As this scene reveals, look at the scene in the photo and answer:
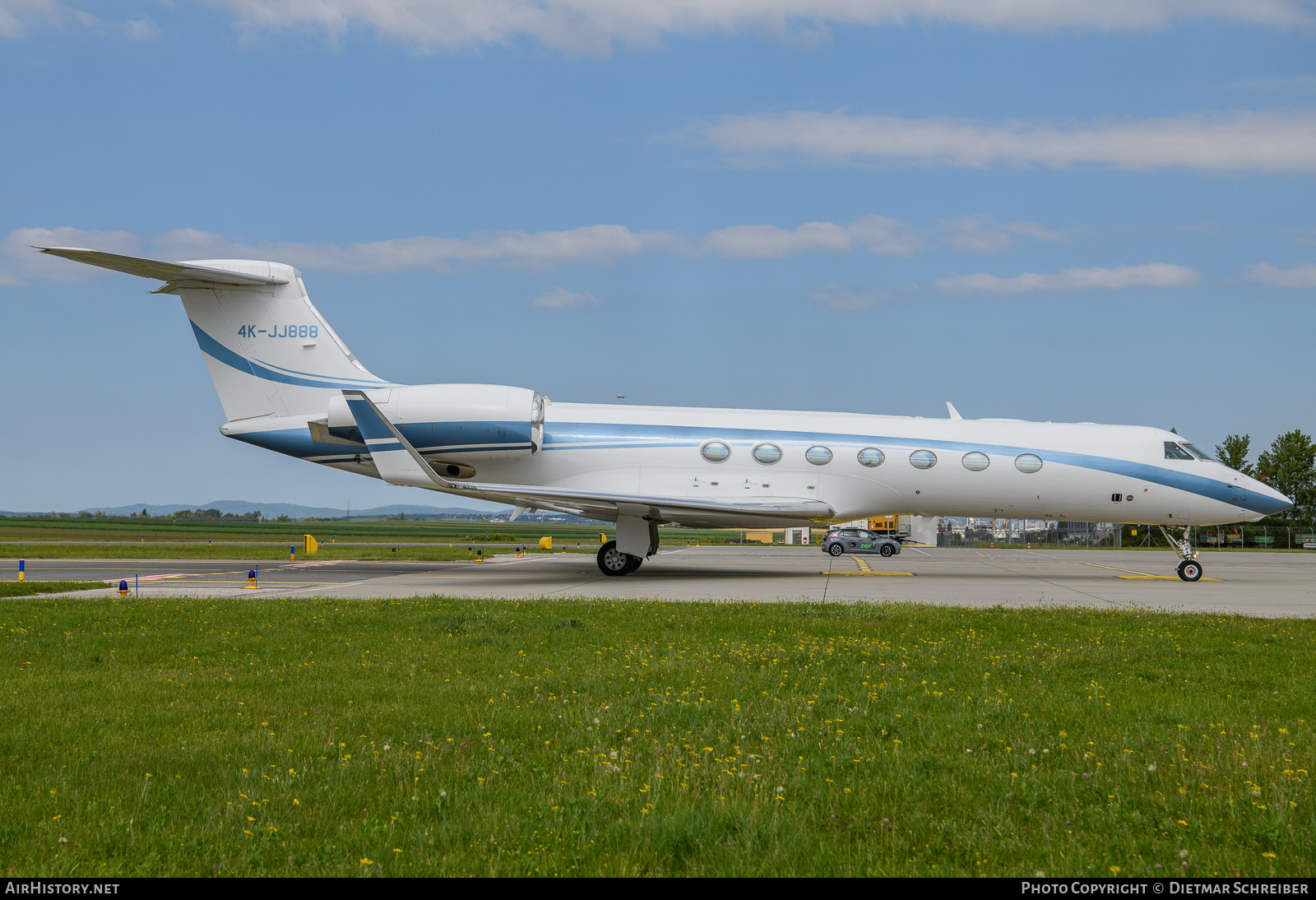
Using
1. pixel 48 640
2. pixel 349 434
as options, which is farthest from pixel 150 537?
pixel 48 640

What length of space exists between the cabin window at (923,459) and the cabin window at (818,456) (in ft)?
6.16

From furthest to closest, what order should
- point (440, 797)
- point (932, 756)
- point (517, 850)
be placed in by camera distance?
1. point (932, 756)
2. point (440, 797)
3. point (517, 850)

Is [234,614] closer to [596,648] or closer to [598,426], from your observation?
[596,648]

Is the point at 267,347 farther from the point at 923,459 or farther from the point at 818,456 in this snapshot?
the point at 923,459

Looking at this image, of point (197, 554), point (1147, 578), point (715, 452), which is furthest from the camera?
point (197, 554)

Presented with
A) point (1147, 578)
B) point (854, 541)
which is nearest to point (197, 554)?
point (854, 541)

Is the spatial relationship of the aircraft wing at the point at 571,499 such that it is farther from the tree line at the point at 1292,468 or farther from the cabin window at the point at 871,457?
the tree line at the point at 1292,468

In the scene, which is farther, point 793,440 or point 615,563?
point 615,563

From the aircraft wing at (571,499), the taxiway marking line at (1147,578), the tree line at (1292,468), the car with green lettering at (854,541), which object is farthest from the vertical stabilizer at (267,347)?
the tree line at (1292,468)

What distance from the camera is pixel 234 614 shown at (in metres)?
11.9

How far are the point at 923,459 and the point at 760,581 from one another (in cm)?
460

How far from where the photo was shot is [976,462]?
66.5 ft
